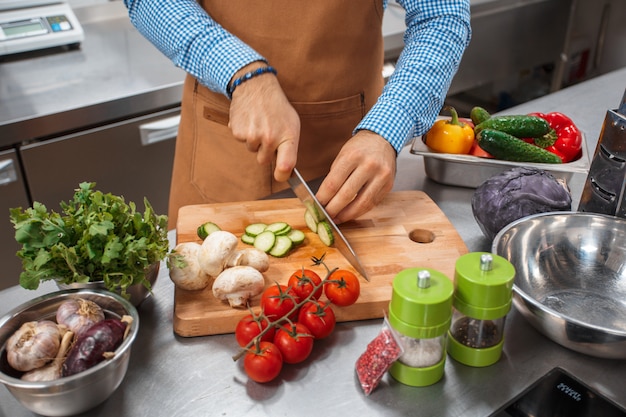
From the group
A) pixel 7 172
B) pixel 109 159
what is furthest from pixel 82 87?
pixel 7 172

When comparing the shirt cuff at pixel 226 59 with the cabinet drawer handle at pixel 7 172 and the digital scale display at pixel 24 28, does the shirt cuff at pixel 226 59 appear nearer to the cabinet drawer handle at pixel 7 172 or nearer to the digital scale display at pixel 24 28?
the cabinet drawer handle at pixel 7 172

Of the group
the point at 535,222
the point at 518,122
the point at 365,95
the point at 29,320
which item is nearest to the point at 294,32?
the point at 365,95

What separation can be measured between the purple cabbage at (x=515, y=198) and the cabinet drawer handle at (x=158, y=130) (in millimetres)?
1142

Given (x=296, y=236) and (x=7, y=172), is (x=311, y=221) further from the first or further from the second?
(x=7, y=172)

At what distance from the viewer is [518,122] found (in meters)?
1.50

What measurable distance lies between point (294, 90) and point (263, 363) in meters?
0.80

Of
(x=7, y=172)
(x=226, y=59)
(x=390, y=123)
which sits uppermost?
(x=226, y=59)

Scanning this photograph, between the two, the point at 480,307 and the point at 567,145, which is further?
the point at 567,145

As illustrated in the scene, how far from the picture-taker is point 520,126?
1.50 metres

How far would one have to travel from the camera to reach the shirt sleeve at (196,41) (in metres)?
1.37

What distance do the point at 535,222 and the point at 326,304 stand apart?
455mm

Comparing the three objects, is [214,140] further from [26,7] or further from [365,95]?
[26,7]

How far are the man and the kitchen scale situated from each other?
0.85m

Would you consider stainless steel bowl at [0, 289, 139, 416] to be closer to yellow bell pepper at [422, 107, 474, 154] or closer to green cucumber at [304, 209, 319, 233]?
green cucumber at [304, 209, 319, 233]
